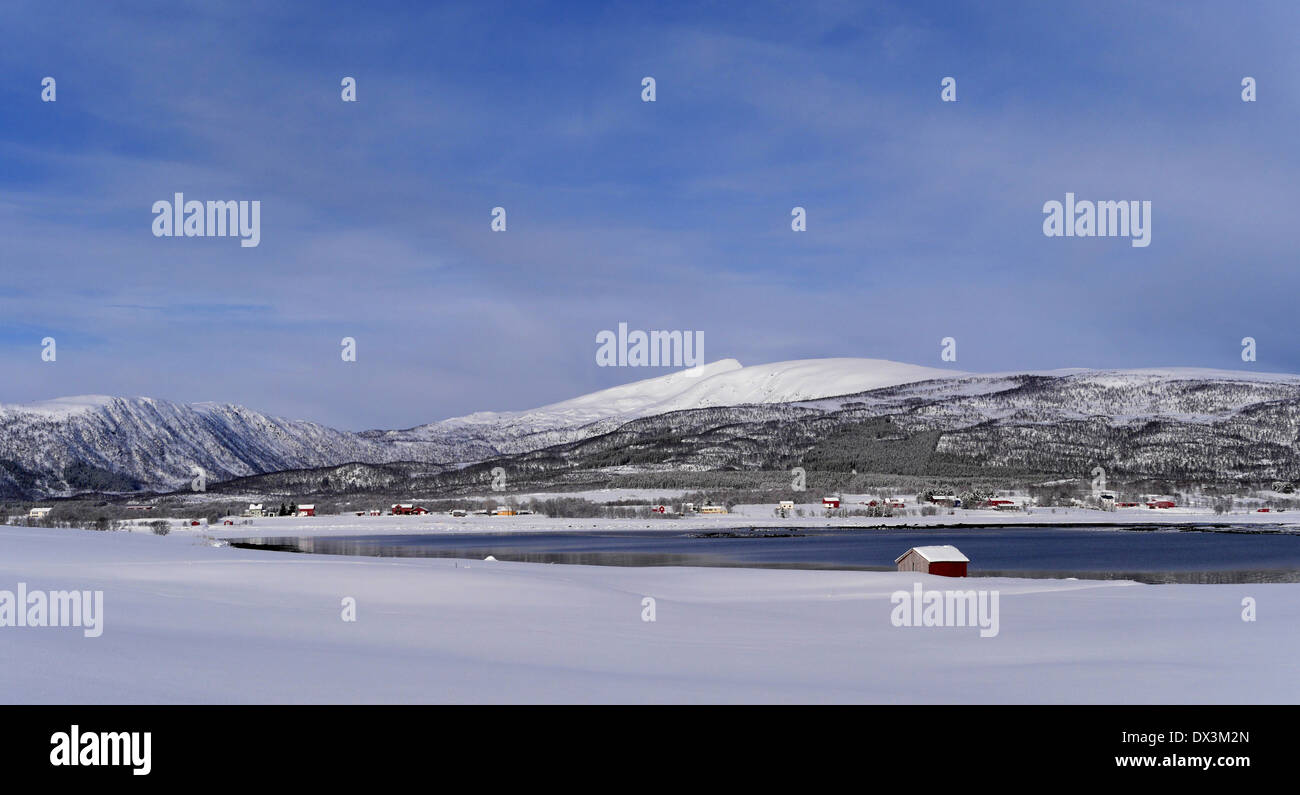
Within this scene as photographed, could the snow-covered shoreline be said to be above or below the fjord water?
below

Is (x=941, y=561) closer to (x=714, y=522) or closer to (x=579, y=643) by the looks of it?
(x=579, y=643)

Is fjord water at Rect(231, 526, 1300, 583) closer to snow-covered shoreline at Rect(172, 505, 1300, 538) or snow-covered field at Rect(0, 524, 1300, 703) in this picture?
snow-covered shoreline at Rect(172, 505, 1300, 538)

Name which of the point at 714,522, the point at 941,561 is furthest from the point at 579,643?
the point at 714,522

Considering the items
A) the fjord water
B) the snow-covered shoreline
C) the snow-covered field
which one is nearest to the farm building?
the fjord water

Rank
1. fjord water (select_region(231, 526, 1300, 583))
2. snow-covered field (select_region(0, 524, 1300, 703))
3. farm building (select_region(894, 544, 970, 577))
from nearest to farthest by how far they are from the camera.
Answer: snow-covered field (select_region(0, 524, 1300, 703))
farm building (select_region(894, 544, 970, 577))
fjord water (select_region(231, 526, 1300, 583))

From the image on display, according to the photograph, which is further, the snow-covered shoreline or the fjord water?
the snow-covered shoreline
